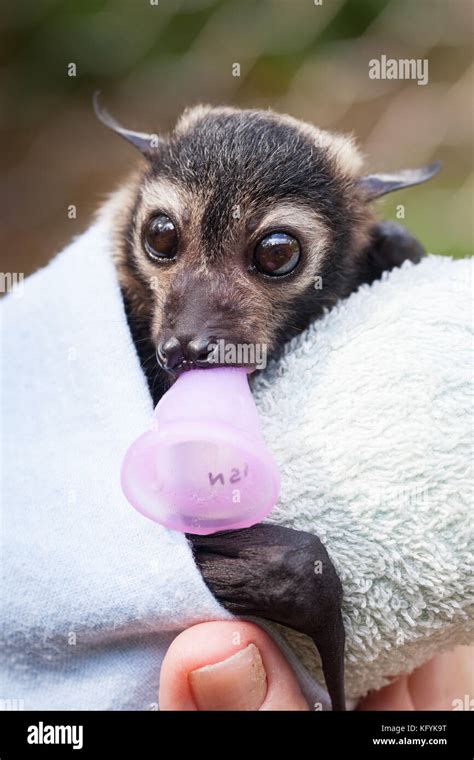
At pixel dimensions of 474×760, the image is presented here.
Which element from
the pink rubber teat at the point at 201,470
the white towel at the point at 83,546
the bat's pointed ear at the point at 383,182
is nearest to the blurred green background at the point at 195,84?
the bat's pointed ear at the point at 383,182

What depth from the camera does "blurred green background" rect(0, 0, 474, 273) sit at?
7.06 feet

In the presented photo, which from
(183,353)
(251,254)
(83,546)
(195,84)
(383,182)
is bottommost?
(83,546)

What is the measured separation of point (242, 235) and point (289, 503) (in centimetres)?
35

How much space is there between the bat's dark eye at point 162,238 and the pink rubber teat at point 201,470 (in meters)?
0.30

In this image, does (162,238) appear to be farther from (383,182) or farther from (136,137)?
(383,182)

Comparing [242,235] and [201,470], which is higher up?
A: [242,235]

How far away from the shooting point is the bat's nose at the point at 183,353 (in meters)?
0.78

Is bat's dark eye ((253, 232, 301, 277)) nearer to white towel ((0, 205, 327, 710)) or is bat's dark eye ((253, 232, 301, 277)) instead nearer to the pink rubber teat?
white towel ((0, 205, 327, 710))

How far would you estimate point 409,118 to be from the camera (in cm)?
246

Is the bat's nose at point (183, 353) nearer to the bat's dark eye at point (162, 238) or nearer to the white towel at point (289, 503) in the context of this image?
the white towel at point (289, 503)

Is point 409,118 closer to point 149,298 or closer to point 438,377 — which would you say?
point 149,298

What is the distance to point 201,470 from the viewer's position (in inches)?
26.6

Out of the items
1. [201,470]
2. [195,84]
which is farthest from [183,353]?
[195,84]

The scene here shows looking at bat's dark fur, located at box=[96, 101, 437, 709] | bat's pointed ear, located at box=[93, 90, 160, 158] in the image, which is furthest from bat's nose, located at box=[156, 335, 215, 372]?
bat's pointed ear, located at box=[93, 90, 160, 158]
